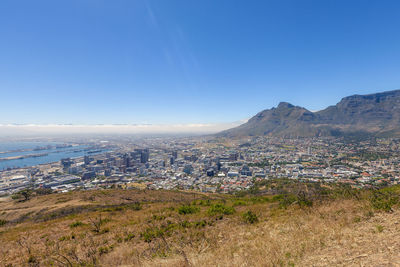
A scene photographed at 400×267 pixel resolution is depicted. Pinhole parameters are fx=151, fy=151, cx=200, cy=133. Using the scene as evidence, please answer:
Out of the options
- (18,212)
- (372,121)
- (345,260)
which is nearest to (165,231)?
(345,260)

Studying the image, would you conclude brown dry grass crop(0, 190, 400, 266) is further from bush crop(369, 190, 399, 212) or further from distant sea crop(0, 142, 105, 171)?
distant sea crop(0, 142, 105, 171)

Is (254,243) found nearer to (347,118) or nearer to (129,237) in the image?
(129,237)

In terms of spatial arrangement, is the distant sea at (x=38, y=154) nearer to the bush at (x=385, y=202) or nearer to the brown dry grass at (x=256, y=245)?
the brown dry grass at (x=256, y=245)

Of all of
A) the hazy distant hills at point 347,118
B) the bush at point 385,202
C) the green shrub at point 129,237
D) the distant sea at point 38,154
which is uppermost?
the hazy distant hills at point 347,118

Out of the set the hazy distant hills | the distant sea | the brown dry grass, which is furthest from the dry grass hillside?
the hazy distant hills

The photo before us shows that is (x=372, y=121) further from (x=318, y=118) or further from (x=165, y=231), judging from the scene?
(x=165, y=231)

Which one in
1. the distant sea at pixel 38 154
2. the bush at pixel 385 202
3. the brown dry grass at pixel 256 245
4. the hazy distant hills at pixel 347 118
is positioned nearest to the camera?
the brown dry grass at pixel 256 245

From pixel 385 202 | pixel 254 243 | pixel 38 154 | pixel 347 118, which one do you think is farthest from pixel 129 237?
pixel 347 118

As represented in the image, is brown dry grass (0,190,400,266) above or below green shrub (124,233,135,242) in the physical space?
above

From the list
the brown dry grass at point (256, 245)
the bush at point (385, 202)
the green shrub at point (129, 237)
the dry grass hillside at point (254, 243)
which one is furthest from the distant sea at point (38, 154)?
the bush at point (385, 202)

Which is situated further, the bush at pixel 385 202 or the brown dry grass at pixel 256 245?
the bush at pixel 385 202

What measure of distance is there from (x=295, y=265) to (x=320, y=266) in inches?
18.6

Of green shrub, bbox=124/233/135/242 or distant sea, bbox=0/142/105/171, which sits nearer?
green shrub, bbox=124/233/135/242

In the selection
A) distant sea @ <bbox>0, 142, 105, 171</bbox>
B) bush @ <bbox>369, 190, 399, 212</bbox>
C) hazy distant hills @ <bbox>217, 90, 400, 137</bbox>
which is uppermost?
hazy distant hills @ <bbox>217, 90, 400, 137</bbox>
